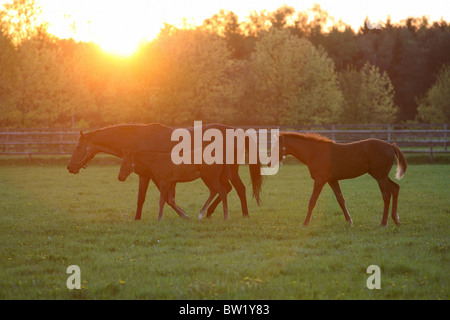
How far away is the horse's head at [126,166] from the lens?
34.4 ft

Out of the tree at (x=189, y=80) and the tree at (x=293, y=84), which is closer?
the tree at (x=189, y=80)

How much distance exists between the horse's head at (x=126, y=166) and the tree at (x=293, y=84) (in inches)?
1417

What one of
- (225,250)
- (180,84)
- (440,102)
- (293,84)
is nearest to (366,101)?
(440,102)

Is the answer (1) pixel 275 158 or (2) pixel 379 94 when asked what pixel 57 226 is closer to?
(1) pixel 275 158

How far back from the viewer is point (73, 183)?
18688 mm

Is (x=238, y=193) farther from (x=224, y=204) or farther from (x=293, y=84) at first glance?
(x=293, y=84)

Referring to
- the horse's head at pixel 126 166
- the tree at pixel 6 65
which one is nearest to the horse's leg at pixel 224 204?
the horse's head at pixel 126 166

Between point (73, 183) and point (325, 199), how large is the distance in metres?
9.14

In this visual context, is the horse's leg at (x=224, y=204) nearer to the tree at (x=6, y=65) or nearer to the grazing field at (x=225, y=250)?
A: the grazing field at (x=225, y=250)

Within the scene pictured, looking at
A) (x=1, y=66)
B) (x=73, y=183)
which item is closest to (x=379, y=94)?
(x=1, y=66)

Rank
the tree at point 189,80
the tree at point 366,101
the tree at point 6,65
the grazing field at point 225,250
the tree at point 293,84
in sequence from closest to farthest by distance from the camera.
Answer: the grazing field at point 225,250 → the tree at point 6,65 → the tree at point 189,80 → the tree at point 293,84 → the tree at point 366,101

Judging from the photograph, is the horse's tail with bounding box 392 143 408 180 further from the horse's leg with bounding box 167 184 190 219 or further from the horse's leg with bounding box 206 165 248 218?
the horse's leg with bounding box 167 184 190 219

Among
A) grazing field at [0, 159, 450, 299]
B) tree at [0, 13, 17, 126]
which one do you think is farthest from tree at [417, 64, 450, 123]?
grazing field at [0, 159, 450, 299]

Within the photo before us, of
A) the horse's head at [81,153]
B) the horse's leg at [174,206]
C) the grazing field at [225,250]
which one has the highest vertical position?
the horse's head at [81,153]
